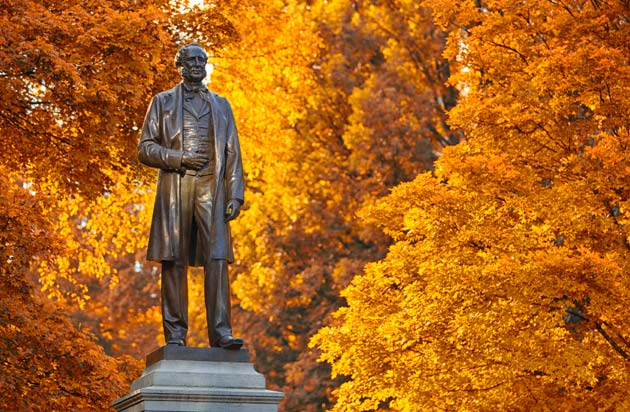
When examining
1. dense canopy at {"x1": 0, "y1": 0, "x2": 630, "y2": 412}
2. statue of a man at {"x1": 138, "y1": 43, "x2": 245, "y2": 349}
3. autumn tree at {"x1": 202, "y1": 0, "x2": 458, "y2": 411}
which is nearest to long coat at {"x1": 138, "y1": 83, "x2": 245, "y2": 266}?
statue of a man at {"x1": 138, "y1": 43, "x2": 245, "y2": 349}

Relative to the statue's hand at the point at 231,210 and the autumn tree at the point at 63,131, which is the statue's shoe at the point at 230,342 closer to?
the statue's hand at the point at 231,210

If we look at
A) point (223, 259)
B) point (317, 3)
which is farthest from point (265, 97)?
point (223, 259)

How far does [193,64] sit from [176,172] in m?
0.86

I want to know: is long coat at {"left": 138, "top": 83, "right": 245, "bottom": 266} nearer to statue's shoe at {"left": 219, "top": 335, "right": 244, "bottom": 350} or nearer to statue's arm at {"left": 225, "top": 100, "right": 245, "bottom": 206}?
statue's arm at {"left": 225, "top": 100, "right": 245, "bottom": 206}

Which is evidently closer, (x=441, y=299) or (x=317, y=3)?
(x=441, y=299)

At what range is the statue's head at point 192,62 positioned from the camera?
31.8 ft

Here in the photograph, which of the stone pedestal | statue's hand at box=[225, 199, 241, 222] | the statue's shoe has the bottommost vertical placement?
the stone pedestal

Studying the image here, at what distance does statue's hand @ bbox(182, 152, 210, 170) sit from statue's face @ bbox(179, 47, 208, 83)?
629 millimetres

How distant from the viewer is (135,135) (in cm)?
1675

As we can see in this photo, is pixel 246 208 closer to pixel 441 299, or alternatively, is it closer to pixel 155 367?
pixel 441 299

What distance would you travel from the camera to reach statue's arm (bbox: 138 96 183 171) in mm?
9531

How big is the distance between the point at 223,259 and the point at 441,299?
6.67 metres

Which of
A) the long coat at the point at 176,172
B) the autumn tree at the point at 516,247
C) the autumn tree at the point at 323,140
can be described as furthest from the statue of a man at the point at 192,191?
the autumn tree at the point at 323,140

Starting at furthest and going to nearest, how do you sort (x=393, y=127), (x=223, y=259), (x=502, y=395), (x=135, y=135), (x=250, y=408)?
(x=393, y=127) < (x=135, y=135) < (x=502, y=395) < (x=223, y=259) < (x=250, y=408)
